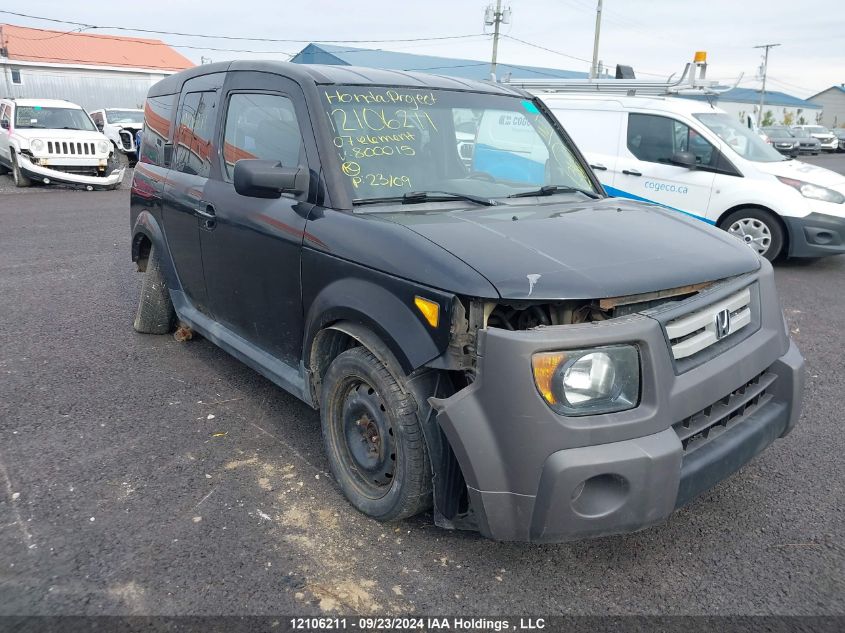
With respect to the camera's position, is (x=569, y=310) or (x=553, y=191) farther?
(x=553, y=191)

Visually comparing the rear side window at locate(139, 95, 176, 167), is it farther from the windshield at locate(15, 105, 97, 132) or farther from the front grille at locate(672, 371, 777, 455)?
the windshield at locate(15, 105, 97, 132)

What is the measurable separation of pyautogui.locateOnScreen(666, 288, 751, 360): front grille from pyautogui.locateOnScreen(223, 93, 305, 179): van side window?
72.9 inches

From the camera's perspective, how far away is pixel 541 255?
243 cm

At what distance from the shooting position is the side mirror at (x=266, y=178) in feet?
9.50

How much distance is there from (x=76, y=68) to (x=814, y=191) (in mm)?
43157

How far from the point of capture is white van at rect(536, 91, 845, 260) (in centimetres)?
774

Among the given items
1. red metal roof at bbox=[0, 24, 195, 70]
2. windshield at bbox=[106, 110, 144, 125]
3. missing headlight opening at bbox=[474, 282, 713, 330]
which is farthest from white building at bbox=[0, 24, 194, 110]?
missing headlight opening at bbox=[474, 282, 713, 330]

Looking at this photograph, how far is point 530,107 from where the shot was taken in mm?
4012

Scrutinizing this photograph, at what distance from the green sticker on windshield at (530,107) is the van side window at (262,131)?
148 cm

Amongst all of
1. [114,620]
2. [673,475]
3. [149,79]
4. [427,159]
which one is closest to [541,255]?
[673,475]

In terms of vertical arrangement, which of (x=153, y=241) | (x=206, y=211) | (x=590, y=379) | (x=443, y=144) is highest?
(x=443, y=144)

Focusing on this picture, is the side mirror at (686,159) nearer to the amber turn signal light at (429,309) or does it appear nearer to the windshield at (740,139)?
the windshield at (740,139)

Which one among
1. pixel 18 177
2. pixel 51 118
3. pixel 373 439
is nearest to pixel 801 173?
pixel 373 439

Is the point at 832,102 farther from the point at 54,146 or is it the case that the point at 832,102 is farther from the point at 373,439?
the point at 373,439
